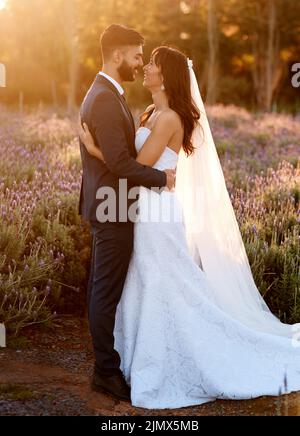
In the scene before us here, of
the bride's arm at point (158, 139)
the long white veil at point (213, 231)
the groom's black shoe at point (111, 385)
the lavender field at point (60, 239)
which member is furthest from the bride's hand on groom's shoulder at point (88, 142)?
the groom's black shoe at point (111, 385)

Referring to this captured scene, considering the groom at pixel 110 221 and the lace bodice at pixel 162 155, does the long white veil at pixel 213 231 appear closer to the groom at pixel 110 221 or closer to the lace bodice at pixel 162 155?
the lace bodice at pixel 162 155

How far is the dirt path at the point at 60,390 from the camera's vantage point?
407cm

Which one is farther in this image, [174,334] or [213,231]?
[213,231]

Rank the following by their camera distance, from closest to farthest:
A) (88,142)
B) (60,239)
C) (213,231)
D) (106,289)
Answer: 1. (88,142)
2. (106,289)
3. (213,231)
4. (60,239)

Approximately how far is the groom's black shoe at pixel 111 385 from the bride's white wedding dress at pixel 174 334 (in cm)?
7

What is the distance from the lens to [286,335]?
207 inches

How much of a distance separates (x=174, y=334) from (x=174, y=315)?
12 cm

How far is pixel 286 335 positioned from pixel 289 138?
23.4 feet

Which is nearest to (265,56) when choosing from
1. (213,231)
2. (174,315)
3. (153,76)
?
(213,231)

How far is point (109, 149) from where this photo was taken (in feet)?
13.6

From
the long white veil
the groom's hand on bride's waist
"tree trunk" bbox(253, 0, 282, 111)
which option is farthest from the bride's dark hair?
"tree trunk" bbox(253, 0, 282, 111)

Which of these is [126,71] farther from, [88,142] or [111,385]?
[111,385]

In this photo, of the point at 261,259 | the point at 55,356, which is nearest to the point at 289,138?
the point at 261,259

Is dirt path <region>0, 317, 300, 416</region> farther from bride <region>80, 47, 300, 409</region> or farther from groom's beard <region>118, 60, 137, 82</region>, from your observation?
groom's beard <region>118, 60, 137, 82</region>
